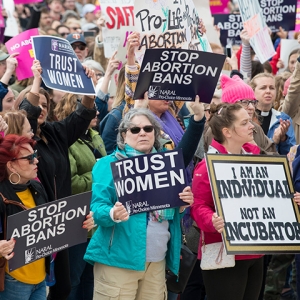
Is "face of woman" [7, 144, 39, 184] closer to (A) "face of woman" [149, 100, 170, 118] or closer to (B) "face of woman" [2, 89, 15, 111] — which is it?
(A) "face of woman" [149, 100, 170, 118]

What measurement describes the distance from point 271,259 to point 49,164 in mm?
3269

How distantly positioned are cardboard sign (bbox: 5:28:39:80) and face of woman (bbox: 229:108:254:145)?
2267 millimetres

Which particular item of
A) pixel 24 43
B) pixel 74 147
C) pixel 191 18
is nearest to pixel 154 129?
pixel 74 147

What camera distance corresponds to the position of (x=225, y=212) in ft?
17.6

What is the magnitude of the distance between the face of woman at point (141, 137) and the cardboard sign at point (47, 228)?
0.69 metres

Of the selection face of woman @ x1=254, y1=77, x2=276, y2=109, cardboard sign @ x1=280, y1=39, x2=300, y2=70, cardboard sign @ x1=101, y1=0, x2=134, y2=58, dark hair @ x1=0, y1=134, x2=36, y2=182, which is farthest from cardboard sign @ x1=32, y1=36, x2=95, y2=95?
cardboard sign @ x1=280, y1=39, x2=300, y2=70

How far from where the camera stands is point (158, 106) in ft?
19.7

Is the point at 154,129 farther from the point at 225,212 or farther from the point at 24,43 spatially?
the point at 24,43

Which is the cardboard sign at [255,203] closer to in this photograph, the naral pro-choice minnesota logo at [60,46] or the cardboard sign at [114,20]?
the naral pro-choice minnesota logo at [60,46]

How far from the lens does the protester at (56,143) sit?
5457 mm

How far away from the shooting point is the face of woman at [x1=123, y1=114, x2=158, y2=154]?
5.27 m

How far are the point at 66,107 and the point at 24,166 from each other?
1900 millimetres

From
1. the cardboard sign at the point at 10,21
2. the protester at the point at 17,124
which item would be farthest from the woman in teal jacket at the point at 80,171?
the cardboard sign at the point at 10,21

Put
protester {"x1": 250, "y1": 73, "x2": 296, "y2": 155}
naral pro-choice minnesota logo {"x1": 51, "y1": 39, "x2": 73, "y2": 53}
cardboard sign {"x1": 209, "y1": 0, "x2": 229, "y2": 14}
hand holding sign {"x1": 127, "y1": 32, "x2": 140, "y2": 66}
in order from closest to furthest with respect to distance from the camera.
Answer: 1. naral pro-choice minnesota logo {"x1": 51, "y1": 39, "x2": 73, "y2": 53}
2. hand holding sign {"x1": 127, "y1": 32, "x2": 140, "y2": 66}
3. protester {"x1": 250, "y1": 73, "x2": 296, "y2": 155}
4. cardboard sign {"x1": 209, "y1": 0, "x2": 229, "y2": 14}
